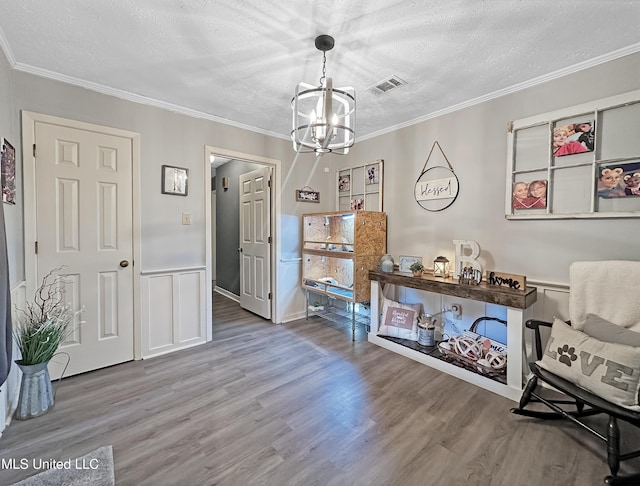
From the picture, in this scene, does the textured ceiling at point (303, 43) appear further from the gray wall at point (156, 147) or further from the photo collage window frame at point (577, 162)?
the photo collage window frame at point (577, 162)

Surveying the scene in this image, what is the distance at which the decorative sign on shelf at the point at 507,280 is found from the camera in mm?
2146

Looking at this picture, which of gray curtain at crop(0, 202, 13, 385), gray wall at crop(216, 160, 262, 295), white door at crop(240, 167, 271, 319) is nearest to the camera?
gray curtain at crop(0, 202, 13, 385)

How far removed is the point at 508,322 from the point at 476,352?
0.44 meters

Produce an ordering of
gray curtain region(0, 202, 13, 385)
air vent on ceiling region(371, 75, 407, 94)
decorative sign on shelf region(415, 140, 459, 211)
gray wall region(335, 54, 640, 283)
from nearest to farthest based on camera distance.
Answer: gray curtain region(0, 202, 13, 385) < gray wall region(335, 54, 640, 283) < air vent on ceiling region(371, 75, 407, 94) < decorative sign on shelf region(415, 140, 459, 211)

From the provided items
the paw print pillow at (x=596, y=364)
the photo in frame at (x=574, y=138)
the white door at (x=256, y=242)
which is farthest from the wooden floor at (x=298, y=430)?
the photo in frame at (x=574, y=138)

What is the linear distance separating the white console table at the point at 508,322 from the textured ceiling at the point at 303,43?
167cm

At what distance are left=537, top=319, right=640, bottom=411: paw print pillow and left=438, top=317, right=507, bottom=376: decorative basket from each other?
503 millimetres

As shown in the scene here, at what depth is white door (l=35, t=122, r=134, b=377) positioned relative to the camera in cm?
220

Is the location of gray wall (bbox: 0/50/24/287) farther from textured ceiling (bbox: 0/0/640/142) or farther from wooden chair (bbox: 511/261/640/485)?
wooden chair (bbox: 511/261/640/485)

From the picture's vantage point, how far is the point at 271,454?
1545 mm

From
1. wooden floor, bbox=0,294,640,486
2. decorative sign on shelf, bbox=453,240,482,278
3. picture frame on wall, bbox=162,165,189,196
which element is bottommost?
wooden floor, bbox=0,294,640,486

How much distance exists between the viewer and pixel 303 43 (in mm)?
1811

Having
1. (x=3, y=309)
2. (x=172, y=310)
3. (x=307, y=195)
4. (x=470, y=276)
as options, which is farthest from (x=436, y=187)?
(x=3, y=309)

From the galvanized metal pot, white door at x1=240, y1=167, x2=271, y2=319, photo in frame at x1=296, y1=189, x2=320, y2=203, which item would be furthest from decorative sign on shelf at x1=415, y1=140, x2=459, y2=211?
the galvanized metal pot
